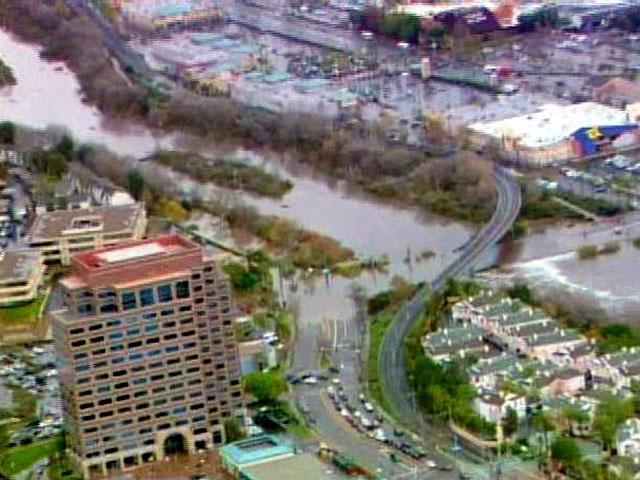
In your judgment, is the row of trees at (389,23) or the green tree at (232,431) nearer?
the green tree at (232,431)

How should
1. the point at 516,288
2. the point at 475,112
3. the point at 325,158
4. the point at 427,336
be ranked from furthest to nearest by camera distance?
the point at 475,112, the point at 325,158, the point at 516,288, the point at 427,336

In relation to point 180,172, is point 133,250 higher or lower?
higher

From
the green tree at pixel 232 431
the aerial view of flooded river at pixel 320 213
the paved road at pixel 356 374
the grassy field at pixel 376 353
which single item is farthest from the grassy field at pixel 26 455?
the aerial view of flooded river at pixel 320 213

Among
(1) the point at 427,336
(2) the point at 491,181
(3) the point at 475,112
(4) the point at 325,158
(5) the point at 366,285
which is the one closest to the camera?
(1) the point at 427,336

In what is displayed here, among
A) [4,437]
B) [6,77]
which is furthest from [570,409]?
[6,77]

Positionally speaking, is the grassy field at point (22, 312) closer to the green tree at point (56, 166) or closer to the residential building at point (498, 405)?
the green tree at point (56, 166)

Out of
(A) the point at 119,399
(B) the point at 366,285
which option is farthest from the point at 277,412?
(B) the point at 366,285

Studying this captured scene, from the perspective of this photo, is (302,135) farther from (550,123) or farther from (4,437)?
(4,437)

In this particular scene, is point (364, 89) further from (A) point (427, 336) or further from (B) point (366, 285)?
(A) point (427, 336)
